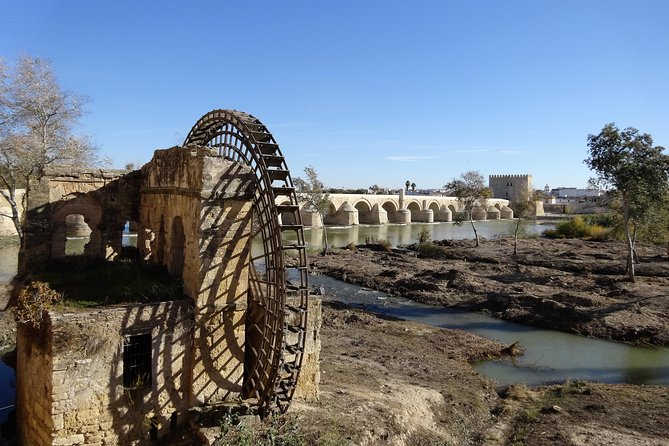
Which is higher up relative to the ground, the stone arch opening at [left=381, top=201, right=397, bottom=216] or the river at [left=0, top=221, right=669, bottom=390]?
the stone arch opening at [left=381, top=201, right=397, bottom=216]

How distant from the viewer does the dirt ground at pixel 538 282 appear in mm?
16547

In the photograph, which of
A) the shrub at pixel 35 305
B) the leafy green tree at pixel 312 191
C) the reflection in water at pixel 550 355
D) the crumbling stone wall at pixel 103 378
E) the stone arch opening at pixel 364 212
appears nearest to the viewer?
the crumbling stone wall at pixel 103 378

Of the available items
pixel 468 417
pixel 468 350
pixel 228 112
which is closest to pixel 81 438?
pixel 228 112

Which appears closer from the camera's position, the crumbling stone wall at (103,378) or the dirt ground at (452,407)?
the crumbling stone wall at (103,378)

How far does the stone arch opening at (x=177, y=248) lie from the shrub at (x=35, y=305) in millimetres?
2350

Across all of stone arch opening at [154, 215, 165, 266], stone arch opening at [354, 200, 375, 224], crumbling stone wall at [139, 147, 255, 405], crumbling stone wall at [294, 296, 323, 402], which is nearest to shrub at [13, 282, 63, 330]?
crumbling stone wall at [139, 147, 255, 405]

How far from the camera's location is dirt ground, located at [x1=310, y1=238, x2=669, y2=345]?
16547 mm

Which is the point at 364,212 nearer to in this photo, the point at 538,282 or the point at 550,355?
the point at 538,282

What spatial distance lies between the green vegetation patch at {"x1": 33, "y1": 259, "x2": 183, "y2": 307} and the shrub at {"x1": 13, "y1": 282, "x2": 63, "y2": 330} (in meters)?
0.48

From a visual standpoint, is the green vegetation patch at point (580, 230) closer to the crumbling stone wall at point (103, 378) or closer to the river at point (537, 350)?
the river at point (537, 350)

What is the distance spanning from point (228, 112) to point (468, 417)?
7188 mm

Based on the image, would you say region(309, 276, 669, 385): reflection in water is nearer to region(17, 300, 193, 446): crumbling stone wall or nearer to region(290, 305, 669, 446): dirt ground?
region(290, 305, 669, 446): dirt ground

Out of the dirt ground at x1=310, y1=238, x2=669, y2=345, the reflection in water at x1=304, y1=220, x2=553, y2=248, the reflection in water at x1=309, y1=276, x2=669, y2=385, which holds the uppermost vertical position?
the reflection in water at x1=304, y1=220, x2=553, y2=248

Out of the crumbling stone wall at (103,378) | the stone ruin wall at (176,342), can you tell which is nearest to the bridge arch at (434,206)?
the stone ruin wall at (176,342)
